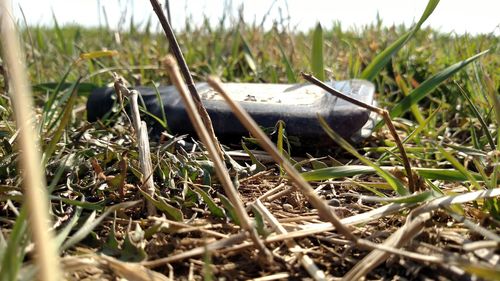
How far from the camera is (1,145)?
4.41ft

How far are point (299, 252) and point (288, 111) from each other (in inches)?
31.3

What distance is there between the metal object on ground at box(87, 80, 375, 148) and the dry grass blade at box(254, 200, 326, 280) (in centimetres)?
58

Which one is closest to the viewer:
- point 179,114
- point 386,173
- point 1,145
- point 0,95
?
point 386,173

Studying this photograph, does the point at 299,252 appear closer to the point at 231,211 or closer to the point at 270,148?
the point at 231,211

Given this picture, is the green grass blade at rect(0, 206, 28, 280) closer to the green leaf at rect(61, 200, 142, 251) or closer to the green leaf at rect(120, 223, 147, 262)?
the green leaf at rect(61, 200, 142, 251)

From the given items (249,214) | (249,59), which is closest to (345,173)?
(249,214)

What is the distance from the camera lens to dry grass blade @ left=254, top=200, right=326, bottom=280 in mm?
909

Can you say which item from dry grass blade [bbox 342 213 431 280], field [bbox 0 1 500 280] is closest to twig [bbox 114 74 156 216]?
field [bbox 0 1 500 280]

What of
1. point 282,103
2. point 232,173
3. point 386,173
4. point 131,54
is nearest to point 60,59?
point 131,54

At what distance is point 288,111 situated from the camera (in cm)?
171

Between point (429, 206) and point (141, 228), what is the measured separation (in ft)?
1.82

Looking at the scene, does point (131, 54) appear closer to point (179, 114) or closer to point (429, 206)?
point (179, 114)

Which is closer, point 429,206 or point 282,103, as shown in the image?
point 429,206

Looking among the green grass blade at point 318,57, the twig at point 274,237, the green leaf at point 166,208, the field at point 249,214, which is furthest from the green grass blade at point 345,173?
the green grass blade at point 318,57
